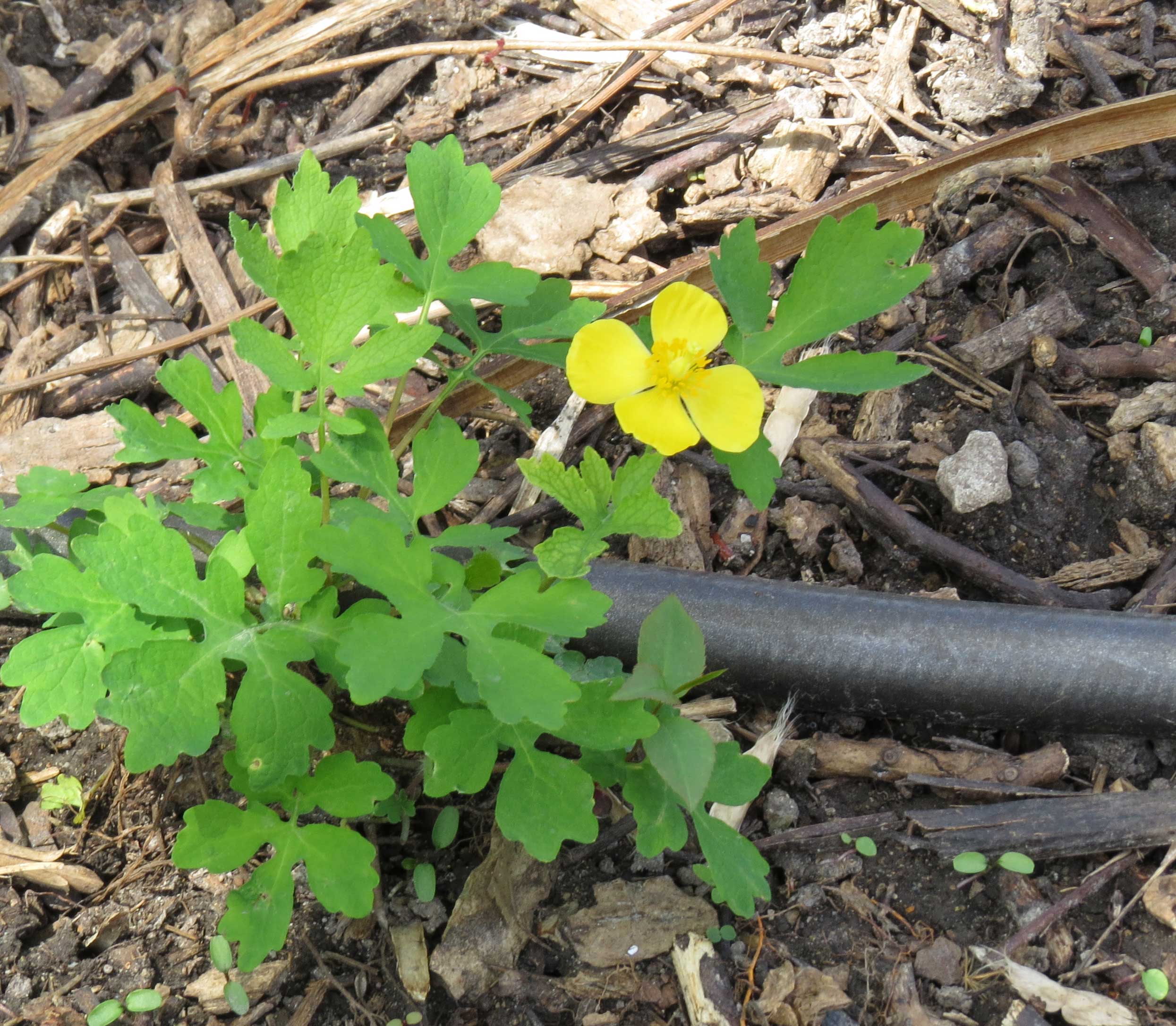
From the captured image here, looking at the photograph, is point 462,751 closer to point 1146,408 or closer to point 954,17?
point 1146,408

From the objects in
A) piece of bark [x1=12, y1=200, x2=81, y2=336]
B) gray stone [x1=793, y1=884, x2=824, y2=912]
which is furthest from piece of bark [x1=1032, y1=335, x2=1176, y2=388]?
piece of bark [x1=12, y1=200, x2=81, y2=336]

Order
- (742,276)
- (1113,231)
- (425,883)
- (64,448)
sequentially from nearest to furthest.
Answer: (742,276)
(425,883)
(64,448)
(1113,231)

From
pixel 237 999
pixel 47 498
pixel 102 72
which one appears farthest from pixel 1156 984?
pixel 102 72

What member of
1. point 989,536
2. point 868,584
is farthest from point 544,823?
point 989,536

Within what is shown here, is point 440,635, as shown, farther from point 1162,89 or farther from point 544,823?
point 1162,89

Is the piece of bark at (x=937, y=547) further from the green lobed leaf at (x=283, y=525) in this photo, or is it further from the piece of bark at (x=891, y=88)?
the green lobed leaf at (x=283, y=525)

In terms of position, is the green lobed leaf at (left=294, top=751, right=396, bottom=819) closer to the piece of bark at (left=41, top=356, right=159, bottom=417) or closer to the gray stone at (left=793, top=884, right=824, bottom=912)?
the gray stone at (left=793, top=884, right=824, bottom=912)

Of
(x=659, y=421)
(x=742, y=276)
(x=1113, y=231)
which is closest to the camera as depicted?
(x=659, y=421)
